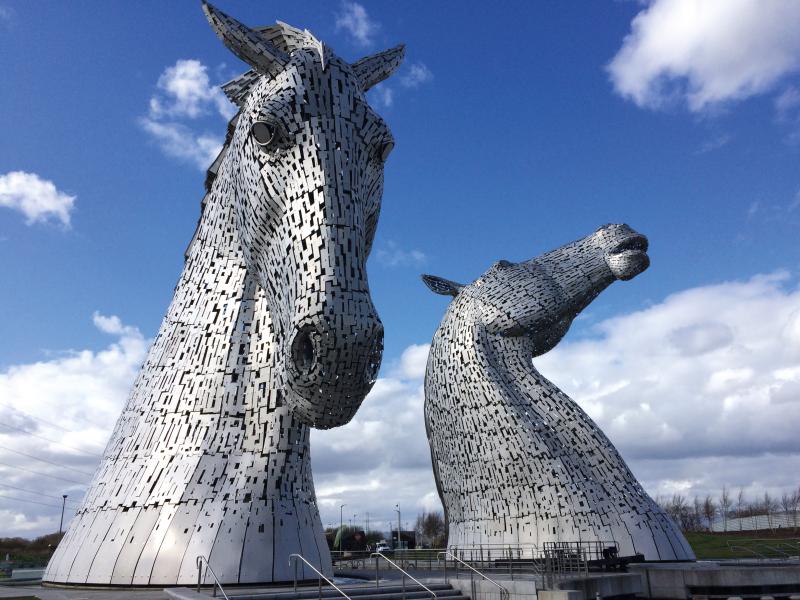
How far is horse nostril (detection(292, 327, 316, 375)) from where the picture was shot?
14.3ft

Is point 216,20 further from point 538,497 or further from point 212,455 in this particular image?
point 538,497

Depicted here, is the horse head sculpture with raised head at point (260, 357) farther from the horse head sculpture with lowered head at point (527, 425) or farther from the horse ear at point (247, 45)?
the horse head sculpture with lowered head at point (527, 425)

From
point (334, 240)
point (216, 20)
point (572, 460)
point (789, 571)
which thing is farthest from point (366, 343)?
point (572, 460)

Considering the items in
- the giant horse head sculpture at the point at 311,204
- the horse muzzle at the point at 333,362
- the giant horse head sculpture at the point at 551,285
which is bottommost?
the horse muzzle at the point at 333,362

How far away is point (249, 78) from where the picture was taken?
20.5 ft

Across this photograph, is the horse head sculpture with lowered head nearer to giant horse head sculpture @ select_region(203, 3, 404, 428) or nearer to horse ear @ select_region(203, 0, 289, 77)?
giant horse head sculpture @ select_region(203, 3, 404, 428)

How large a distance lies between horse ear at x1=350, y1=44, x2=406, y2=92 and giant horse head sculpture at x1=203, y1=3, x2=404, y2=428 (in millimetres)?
32

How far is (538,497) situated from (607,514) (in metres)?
1.39

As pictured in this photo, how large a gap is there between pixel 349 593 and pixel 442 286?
12.2 m

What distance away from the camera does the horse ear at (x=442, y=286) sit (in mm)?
17250

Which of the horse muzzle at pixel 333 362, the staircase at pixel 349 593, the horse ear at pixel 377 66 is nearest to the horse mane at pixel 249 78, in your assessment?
the horse ear at pixel 377 66

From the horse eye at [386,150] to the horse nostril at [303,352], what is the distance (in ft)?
6.25

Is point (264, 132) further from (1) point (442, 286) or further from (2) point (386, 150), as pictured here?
(1) point (442, 286)

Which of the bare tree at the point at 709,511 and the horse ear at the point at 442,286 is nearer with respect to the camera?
the horse ear at the point at 442,286
